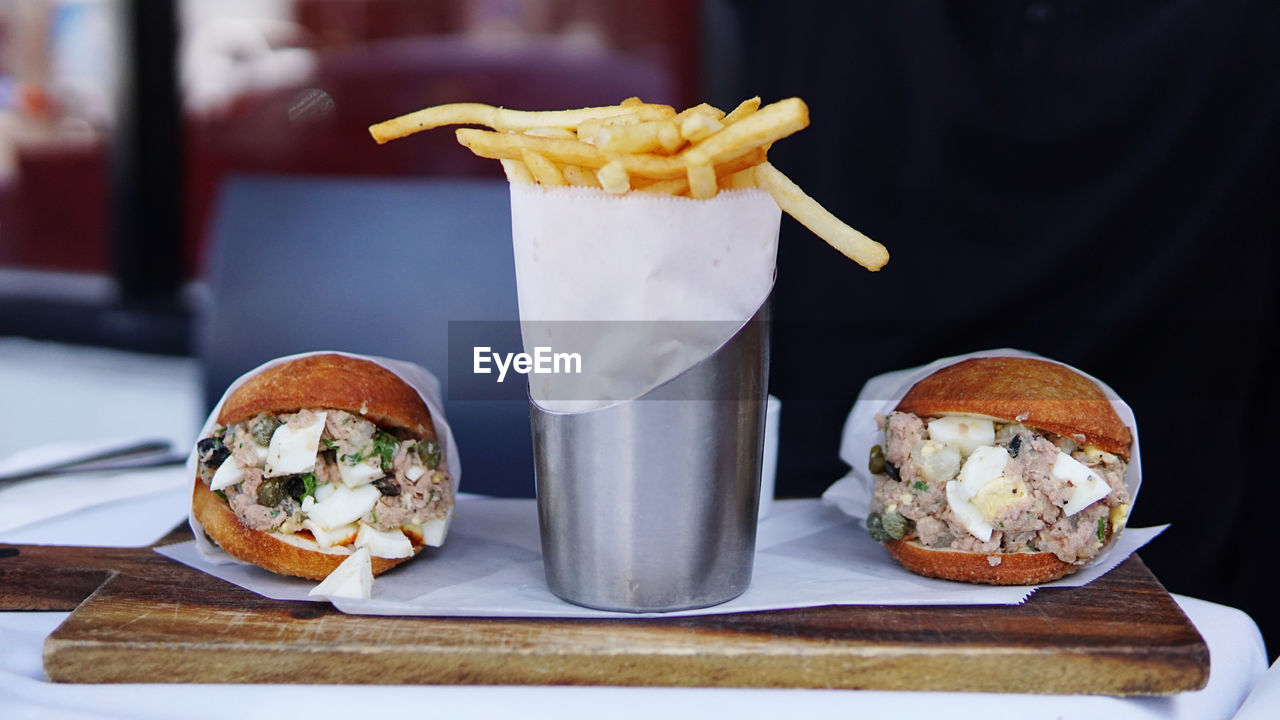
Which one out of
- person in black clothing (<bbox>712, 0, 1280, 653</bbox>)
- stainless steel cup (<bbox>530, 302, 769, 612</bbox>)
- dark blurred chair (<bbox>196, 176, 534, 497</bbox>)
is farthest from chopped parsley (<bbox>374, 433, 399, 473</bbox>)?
person in black clothing (<bbox>712, 0, 1280, 653</bbox>)

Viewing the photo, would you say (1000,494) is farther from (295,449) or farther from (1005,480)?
(295,449)

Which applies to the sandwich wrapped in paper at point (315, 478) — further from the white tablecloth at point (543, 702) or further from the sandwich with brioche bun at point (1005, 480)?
the sandwich with brioche bun at point (1005, 480)

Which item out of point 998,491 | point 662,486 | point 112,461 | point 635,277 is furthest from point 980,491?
point 112,461

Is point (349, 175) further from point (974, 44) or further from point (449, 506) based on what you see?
point (449, 506)

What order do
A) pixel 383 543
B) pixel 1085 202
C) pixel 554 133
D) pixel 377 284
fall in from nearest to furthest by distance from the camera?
pixel 554 133
pixel 383 543
pixel 377 284
pixel 1085 202

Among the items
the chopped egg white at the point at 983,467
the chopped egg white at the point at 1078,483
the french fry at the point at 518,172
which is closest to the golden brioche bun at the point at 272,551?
the french fry at the point at 518,172

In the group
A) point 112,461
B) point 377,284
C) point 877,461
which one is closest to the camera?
point 877,461
